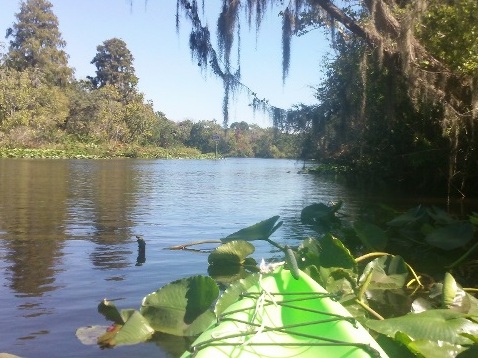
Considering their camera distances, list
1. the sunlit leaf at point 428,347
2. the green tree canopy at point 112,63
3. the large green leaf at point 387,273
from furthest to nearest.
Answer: the green tree canopy at point 112,63 → the large green leaf at point 387,273 → the sunlit leaf at point 428,347

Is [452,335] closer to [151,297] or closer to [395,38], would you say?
[151,297]

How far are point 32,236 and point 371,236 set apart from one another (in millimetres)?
4518

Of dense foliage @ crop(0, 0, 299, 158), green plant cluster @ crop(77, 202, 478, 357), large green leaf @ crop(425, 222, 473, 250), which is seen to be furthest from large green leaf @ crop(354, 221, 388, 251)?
dense foliage @ crop(0, 0, 299, 158)

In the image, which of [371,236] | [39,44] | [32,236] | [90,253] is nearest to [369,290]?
[371,236]

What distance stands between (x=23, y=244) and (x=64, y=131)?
60.7 m

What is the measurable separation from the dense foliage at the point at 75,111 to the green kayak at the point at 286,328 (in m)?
46.4

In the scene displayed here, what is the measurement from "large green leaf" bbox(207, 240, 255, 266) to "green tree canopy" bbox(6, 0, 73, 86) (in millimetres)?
71045

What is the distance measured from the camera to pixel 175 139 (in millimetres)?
84062

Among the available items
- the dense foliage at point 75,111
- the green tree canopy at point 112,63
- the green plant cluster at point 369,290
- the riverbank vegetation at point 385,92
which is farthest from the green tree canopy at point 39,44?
the green plant cluster at point 369,290

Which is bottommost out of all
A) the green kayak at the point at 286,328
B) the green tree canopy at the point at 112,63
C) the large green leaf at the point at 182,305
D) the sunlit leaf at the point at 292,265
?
the large green leaf at the point at 182,305

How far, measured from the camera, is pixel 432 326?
317cm

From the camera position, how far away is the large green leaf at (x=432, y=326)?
3.11m

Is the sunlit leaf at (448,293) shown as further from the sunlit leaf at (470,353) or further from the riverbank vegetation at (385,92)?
the riverbank vegetation at (385,92)

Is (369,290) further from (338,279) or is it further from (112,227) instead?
(112,227)
